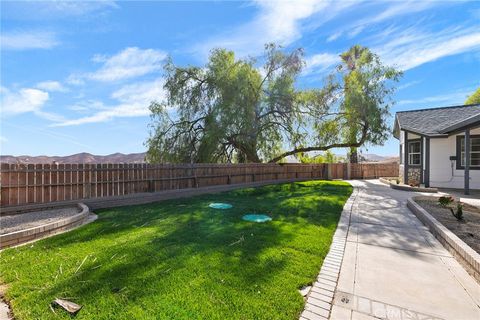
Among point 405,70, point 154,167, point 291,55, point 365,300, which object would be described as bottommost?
point 365,300

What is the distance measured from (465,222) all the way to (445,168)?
27.0 feet

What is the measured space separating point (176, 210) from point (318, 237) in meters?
4.20

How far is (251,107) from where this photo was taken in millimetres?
14609

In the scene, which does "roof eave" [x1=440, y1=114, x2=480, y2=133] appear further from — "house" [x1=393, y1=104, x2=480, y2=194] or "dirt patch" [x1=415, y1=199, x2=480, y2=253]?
"dirt patch" [x1=415, y1=199, x2=480, y2=253]

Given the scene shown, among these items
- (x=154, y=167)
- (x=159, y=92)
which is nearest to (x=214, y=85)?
(x=159, y=92)

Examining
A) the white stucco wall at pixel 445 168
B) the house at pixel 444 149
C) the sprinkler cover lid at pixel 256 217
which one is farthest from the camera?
the white stucco wall at pixel 445 168

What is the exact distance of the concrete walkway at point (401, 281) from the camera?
2270 mm

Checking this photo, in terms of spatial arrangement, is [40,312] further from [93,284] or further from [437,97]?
[437,97]

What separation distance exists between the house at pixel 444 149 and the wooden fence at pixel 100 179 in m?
8.89

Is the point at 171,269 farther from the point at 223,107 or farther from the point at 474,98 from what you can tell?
the point at 474,98

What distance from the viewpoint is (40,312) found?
7.20 ft

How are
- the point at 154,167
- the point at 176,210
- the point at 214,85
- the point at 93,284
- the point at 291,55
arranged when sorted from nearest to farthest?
1. the point at 93,284
2. the point at 176,210
3. the point at 154,167
4. the point at 214,85
5. the point at 291,55

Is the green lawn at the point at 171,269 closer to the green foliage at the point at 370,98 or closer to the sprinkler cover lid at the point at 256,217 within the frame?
the sprinkler cover lid at the point at 256,217

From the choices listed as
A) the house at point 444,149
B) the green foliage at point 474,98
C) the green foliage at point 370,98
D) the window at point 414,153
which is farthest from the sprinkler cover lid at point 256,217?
the green foliage at point 474,98
